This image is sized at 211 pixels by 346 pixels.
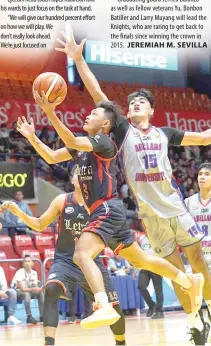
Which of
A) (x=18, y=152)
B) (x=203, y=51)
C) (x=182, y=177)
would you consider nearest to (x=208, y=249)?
(x=18, y=152)

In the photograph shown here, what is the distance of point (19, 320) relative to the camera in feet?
36.2

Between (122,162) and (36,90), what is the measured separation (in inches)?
45.0

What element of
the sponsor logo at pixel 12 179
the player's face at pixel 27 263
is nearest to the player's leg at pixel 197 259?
the player's face at pixel 27 263

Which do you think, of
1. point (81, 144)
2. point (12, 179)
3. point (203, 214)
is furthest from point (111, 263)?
point (81, 144)

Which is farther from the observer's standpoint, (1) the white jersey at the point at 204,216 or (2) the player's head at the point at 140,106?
(1) the white jersey at the point at 204,216

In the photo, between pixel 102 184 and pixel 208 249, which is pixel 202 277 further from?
pixel 208 249

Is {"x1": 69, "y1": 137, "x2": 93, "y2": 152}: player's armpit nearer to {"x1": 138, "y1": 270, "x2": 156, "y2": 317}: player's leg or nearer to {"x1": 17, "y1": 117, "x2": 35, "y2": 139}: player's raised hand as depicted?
{"x1": 17, "y1": 117, "x2": 35, "y2": 139}: player's raised hand

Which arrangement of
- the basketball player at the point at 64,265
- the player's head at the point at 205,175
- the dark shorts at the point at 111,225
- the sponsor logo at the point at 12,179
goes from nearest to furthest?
1. the dark shorts at the point at 111,225
2. the basketball player at the point at 64,265
3. the player's head at the point at 205,175
4. the sponsor logo at the point at 12,179

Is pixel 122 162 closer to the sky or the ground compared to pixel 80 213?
closer to the sky

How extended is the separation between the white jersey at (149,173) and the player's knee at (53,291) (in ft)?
3.16

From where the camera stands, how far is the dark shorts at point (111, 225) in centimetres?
504

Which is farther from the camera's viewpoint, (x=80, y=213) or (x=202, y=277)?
(x=80, y=213)

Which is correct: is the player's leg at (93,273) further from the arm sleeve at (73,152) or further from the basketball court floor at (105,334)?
the basketball court floor at (105,334)

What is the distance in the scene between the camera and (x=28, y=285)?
36.0ft
